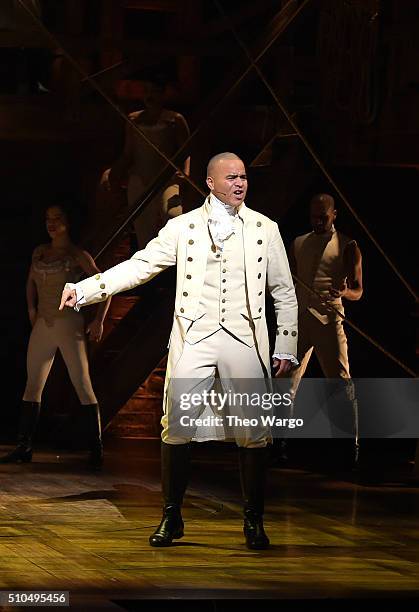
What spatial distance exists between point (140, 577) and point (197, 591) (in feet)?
0.94

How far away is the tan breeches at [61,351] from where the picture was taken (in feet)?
26.2

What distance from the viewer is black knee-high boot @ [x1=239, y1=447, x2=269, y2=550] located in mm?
5477

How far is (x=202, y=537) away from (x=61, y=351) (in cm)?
252

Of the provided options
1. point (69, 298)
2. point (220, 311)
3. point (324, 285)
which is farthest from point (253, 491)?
point (324, 285)

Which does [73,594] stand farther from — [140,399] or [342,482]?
[140,399]

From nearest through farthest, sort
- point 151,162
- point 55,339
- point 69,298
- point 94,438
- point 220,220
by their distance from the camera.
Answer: point 69,298
point 220,220
point 94,438
point 55,339
point 151,162

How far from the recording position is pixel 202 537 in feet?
18.7

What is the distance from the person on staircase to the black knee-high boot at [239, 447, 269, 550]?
246 cm

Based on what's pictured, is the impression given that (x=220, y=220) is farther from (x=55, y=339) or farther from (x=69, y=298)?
(x=55, y=339)

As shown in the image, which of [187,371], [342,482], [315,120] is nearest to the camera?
[187,371]

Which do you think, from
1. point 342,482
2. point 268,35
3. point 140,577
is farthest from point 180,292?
point 268,35

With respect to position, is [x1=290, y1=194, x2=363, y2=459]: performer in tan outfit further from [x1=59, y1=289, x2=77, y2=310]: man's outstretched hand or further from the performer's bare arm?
[x1=59, y1=289, x2=77, y2=310]: man's outstretched hand

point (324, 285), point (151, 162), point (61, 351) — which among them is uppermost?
point (151, 162)

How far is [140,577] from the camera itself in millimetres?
4805
